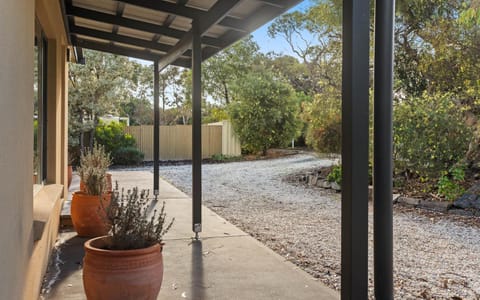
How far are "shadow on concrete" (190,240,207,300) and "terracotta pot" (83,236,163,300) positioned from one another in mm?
675

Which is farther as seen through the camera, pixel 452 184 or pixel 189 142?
pixel 189 142

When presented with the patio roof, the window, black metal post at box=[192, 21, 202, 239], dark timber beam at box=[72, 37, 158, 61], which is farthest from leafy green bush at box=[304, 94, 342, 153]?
the window

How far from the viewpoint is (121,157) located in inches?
645

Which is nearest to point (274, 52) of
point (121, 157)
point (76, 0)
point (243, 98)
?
point (243, 98)

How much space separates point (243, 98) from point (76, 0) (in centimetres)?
1304

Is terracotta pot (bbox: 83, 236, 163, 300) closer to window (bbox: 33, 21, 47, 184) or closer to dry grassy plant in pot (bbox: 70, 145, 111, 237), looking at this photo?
window (bbox: 33, 21, 47, 184)

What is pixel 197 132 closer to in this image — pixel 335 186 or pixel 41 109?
pixel 41 109

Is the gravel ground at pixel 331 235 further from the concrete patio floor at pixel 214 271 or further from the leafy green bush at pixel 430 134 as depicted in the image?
the leafy green bush at pixel 430 134

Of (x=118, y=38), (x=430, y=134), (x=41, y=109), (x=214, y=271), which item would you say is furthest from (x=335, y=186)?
(x=41, y=109)

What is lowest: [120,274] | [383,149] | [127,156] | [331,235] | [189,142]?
[331,235]

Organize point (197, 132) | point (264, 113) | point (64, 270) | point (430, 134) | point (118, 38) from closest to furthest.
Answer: point (64, 270)
point (197, 132)
point (118, 38)
point (430, 134)
point (264, 113)

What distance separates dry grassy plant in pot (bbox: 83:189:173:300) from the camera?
268 centimetres

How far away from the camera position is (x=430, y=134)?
8039 millimetres

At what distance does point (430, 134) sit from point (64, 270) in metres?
6.79
